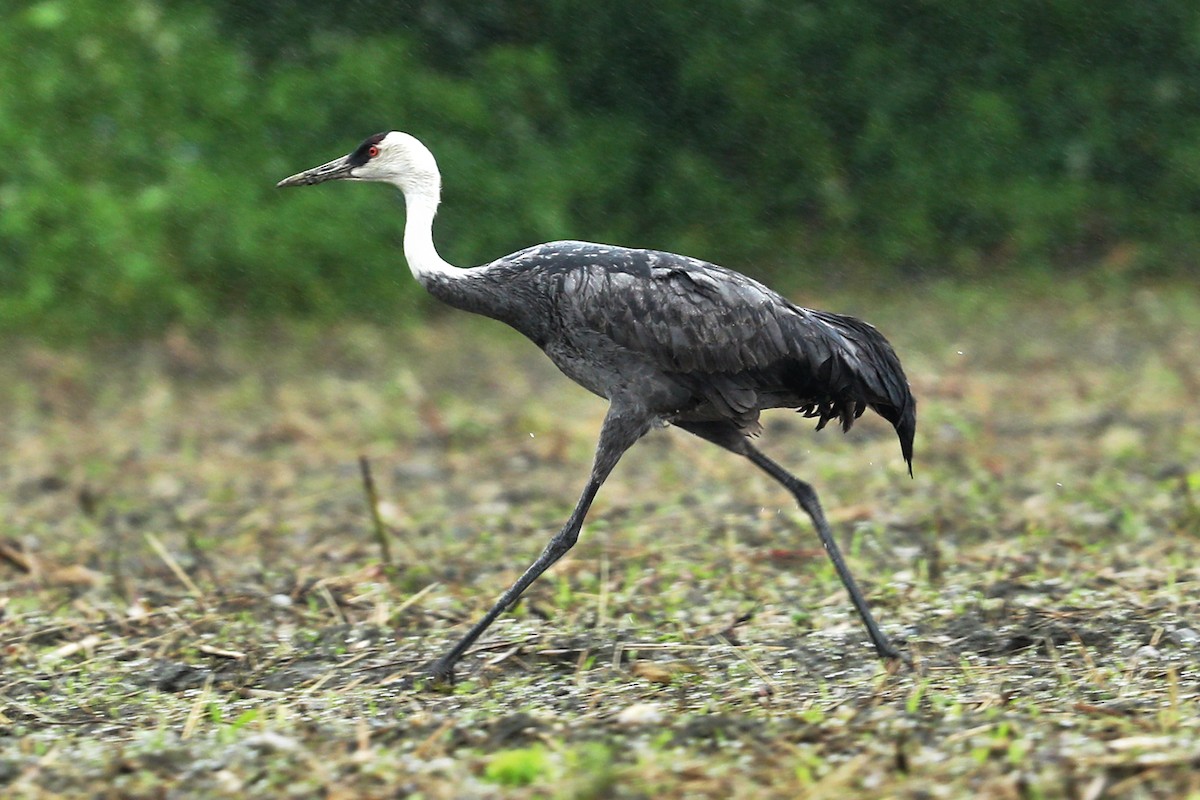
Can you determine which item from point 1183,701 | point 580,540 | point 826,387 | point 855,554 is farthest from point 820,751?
point 580,540

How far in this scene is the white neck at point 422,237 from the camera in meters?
6.14

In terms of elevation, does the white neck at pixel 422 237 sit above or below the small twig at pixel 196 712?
above

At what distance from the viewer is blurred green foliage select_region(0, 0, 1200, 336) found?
1366cm

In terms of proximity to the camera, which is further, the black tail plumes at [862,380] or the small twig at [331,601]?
the small twig at [331,601]

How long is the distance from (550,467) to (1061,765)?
5362 millimetres

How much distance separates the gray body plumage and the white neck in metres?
0.06

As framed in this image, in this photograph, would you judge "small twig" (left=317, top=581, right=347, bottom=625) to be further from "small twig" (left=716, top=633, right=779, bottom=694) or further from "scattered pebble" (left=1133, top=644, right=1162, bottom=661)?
"scattered pebble" (left=1133, top=644, right=1162, bottom=661)

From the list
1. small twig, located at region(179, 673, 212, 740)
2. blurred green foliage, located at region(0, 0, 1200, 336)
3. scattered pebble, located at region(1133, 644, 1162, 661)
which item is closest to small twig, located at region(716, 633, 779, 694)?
scattered pebble, located at region(1133, 644, 1162, 661)

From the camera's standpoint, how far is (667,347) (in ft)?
19.3

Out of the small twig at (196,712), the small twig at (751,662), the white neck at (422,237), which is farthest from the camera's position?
the white neck at (422,237)

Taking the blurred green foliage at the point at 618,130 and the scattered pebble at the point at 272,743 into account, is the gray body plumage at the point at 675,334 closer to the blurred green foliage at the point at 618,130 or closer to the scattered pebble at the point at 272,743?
the scattered pebble at the point at 272,743

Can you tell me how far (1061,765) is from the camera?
4.43m

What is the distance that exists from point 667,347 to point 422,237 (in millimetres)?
985

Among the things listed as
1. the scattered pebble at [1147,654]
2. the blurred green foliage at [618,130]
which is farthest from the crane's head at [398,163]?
the blurred green foliage at [618,130]
